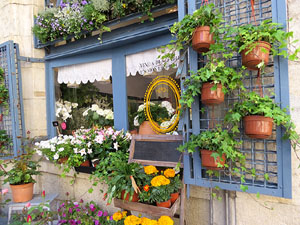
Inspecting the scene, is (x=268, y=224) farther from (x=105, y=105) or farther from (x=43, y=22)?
(x=43, y=22)

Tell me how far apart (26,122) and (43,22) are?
A: 175 cm

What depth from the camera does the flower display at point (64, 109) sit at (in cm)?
375

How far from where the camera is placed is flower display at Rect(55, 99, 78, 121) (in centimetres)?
375

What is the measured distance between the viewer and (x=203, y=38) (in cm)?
176

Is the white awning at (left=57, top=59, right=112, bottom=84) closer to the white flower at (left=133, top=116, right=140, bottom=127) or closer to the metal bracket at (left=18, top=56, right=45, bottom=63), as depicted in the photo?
Answer: the metal bracket at (left=18, top=56, right=45, bottom=63)

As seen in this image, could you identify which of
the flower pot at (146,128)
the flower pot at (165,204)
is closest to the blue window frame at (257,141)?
the flower pot at (165,204)

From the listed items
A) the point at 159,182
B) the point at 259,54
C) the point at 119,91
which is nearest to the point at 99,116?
the point at 119,91

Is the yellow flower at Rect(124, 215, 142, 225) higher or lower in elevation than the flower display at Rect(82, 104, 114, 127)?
lower

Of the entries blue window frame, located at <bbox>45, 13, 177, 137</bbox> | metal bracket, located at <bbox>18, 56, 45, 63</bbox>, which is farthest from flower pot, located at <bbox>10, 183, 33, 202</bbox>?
metal bracket, located at <bbox>18, 56, 45, 63</bbox>

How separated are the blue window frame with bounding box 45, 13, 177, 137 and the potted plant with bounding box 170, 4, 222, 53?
0.61m

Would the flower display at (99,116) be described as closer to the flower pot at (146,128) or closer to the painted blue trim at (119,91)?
the painted blue trim at (119,91)

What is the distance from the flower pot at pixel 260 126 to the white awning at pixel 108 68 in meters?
1.16

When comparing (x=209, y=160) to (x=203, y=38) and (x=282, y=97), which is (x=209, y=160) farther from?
(x=203, y=38)

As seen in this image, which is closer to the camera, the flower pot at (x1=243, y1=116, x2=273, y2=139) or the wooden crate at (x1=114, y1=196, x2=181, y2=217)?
the flower pot at (x1=243, y1=116, x2=273, y2=139)
